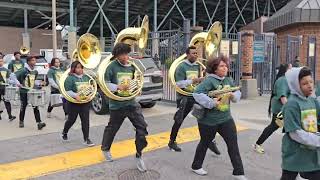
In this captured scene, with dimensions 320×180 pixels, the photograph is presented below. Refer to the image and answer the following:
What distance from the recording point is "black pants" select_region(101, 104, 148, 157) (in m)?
5.58

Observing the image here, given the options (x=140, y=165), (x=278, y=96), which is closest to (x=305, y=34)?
(x=278, y=96)

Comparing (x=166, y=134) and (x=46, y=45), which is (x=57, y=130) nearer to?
(x=166, y=134)

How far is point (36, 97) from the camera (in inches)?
A: 321

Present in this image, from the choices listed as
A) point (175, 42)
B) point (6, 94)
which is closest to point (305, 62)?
point (175, 42)

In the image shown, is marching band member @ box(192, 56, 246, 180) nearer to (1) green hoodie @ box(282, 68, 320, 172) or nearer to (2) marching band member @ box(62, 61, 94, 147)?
(1) green hoodie @ box(282, 68, 320, 172)

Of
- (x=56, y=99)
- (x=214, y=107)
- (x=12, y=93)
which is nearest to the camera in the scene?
(x=214, y=107)

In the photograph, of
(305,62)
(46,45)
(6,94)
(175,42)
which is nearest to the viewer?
(6,94)

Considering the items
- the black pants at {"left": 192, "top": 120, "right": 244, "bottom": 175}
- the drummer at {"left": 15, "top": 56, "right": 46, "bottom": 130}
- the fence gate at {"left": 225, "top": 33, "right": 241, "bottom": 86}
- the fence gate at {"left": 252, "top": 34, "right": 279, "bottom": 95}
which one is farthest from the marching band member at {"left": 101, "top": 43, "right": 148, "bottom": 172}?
the fence gate at {"left": 252, "top": 34, "right": 279, "bottom": 95}

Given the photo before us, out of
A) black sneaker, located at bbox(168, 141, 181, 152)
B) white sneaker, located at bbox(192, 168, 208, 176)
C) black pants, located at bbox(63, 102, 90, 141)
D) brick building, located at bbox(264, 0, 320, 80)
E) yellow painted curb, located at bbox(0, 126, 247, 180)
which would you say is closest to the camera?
white sneaker, located at bbox(192, 168, 208, 176)

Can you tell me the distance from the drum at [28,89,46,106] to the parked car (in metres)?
2.13

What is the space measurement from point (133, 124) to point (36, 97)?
10.4ft

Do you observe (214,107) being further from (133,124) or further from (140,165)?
(140,165)

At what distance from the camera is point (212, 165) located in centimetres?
588

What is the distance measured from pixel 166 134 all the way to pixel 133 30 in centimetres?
212
